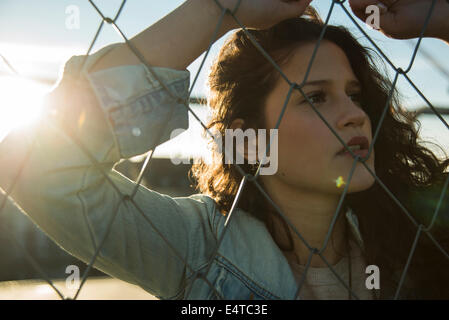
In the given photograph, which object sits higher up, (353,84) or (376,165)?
(353,84)

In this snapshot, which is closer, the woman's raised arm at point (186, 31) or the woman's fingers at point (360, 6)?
the woman's raised arm at point (186, 31)

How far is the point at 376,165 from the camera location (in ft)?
4.42

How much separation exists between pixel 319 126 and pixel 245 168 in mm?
301

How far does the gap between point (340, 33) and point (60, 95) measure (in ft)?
2.59

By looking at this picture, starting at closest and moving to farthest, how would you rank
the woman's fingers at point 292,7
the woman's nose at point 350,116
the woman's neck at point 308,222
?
the woman's fingers at point 292,7 → the woman's nose at point 350,116 → the woman's neck at point 308,222

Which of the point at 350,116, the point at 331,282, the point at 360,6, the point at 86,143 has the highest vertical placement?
the point at 360,6

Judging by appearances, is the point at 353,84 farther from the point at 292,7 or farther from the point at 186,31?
the point at 186,31

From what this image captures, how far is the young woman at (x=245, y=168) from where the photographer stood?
30.1 inches

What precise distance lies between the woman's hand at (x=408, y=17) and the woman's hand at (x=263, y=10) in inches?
6.1
